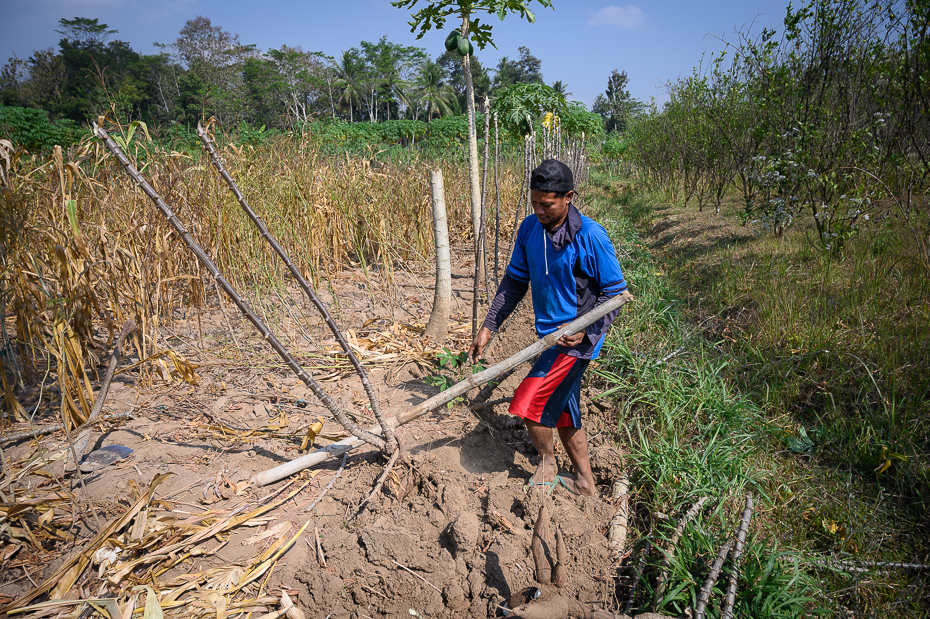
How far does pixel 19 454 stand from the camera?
2256mm

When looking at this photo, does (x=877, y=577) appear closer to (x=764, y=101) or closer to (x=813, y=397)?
(x=813, y=397)

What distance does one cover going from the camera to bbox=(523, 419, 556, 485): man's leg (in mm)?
2070

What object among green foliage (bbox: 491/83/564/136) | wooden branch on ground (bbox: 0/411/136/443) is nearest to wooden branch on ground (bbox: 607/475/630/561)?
wooden branch on ground (bbox: 0/411/136/443)

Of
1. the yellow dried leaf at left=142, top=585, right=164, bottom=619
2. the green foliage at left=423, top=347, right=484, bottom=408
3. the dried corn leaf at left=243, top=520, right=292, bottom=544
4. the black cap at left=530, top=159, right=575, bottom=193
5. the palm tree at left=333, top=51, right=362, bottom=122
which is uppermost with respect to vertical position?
the palm tree at left=333, top=51, right=362, bottom=122

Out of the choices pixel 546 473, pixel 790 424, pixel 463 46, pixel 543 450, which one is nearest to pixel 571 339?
pixel 543 450

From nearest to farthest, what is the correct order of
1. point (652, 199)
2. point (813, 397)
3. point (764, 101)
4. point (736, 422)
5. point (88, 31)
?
point (736, 422), point (813, 397), point (764, 101), point (652, 199), point (88, 31)

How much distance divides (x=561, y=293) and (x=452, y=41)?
1.78 meters

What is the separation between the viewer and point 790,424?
2.64 meters

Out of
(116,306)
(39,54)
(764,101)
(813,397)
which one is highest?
(39,54)

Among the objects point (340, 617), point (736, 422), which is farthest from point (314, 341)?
point (736, 422)

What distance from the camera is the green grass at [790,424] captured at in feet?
5.73

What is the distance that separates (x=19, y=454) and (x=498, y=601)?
2424 mm

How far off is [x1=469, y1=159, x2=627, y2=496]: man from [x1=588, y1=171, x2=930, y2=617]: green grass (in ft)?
1.85

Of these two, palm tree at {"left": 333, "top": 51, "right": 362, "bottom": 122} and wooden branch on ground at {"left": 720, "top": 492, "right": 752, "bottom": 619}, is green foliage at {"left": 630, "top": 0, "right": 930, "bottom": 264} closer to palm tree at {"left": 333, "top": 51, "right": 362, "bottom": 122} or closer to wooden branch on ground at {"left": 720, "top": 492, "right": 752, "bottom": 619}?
wooden branch on ground at {"left": 720, "top": 492, "right": 752, "bottom": 619}
